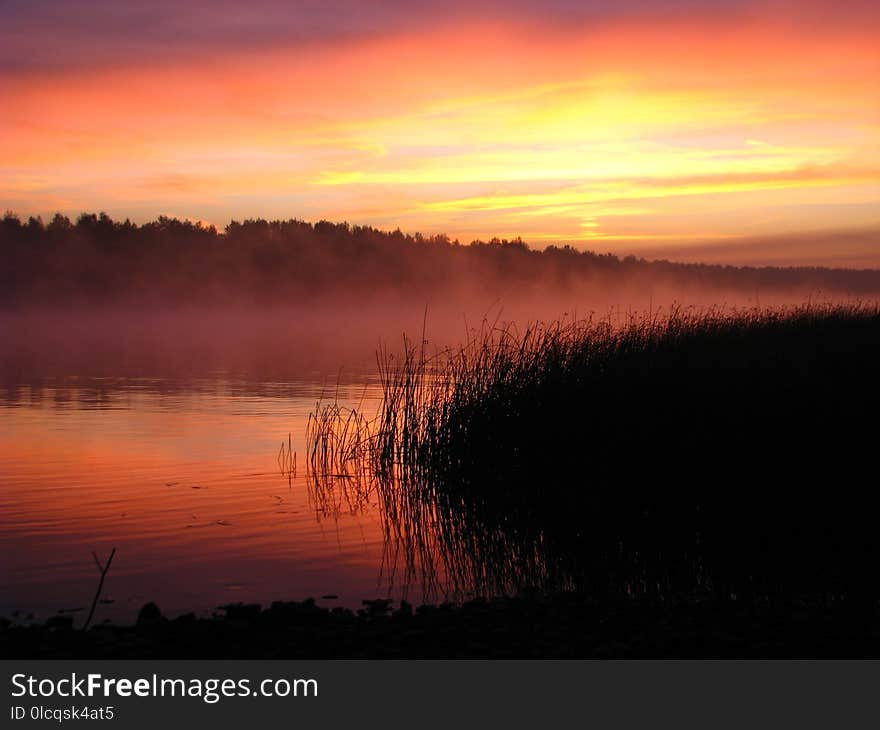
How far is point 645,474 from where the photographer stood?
10320mm

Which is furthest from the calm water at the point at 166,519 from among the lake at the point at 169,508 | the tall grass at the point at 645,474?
the tall grass at the point at 645,474

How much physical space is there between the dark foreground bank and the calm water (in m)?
1.05

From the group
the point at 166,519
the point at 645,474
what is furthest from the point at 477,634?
the point at 166,519

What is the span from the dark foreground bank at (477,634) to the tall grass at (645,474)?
3.57 feet

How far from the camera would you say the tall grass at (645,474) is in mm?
9133

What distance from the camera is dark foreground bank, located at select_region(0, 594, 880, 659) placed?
6652 millimetres

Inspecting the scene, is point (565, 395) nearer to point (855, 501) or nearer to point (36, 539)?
point (855, 501)

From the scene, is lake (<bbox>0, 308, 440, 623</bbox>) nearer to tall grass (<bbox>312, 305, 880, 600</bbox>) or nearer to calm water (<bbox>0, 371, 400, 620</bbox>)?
calm water (<bbox>0, 371, 400, 620</bbox>)

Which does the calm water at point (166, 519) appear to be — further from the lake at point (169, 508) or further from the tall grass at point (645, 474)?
the tall grass at point (645, 474)

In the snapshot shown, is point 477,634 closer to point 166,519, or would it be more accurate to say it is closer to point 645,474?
point 645,474

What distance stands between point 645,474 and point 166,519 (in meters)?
5.79

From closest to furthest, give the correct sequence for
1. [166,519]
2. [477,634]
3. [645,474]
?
[477,634] → [645,474] → [166,519]
